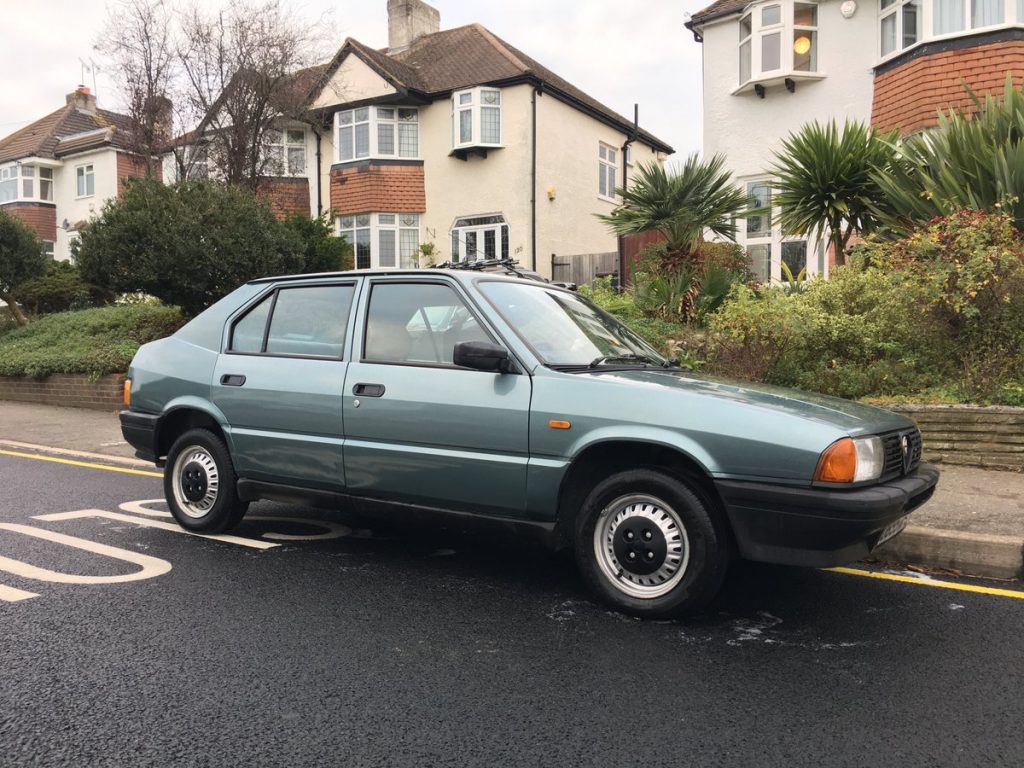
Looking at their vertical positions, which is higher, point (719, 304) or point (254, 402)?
point (719, 304)

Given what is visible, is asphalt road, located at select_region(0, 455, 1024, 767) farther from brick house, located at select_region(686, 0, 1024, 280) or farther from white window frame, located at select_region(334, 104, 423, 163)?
white window frame, located at select_region(334, 104, 423, 163)

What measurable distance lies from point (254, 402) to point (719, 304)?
26.4ft

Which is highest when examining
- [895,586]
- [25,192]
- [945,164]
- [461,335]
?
[25,192]

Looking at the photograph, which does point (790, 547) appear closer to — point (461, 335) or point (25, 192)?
point (461, 335)

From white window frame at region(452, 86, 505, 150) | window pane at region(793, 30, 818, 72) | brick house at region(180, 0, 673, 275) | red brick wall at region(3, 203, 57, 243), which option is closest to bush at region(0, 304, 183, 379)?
brick house at region(180, 0, 673, 275)

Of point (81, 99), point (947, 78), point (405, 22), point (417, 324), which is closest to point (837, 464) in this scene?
point (417, 324)

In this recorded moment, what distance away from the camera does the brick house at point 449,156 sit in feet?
79.0

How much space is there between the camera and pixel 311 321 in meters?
5.24

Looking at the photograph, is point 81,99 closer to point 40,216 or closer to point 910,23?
point 40,216

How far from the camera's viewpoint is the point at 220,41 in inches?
804

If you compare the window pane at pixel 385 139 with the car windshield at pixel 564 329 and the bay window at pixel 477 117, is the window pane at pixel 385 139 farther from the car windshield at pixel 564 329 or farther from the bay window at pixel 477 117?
the car windshield at pixel 564 329

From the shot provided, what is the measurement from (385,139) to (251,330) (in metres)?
21.4

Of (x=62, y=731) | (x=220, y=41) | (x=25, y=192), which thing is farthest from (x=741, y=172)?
(x=25, y=192)

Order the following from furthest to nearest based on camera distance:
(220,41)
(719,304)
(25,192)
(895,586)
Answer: (25,192) < (220,41) < (719,304) < (895,586)
